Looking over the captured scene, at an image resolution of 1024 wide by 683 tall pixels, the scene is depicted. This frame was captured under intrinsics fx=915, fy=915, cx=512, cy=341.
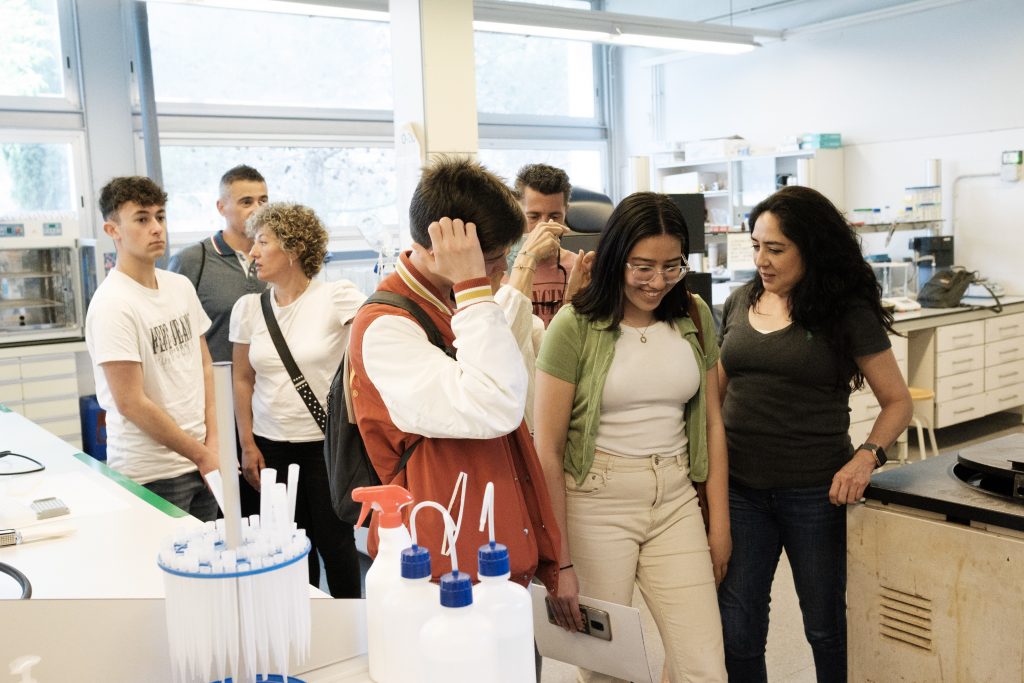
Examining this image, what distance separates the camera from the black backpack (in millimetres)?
1451

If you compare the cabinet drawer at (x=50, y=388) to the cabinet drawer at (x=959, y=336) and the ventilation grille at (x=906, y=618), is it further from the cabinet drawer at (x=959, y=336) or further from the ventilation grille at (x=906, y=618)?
the cabinet drawer at (x=959, y=336)

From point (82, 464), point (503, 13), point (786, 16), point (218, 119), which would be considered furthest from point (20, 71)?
point (786, 16)

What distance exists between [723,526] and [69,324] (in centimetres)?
422

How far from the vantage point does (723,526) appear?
6.49 feet

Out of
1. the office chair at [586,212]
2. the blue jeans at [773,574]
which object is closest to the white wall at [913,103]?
the office chair at [586,212]

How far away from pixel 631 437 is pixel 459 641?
39.2 inches

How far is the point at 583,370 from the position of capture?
189 centimetres

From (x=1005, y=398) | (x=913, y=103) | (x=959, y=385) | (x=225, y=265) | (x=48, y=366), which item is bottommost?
(x=1005, y=398)

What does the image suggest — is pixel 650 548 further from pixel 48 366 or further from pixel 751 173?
pixel 751 173

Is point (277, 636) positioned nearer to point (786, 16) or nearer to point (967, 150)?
point (967, 150)

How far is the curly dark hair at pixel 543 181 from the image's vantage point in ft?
8.73

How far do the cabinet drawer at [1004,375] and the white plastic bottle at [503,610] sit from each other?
17.6 feet

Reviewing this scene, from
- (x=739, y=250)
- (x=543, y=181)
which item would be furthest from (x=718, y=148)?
(x=543, y=181)

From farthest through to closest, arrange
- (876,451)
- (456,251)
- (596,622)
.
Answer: (876,451) < (596,622) < (456,251)
